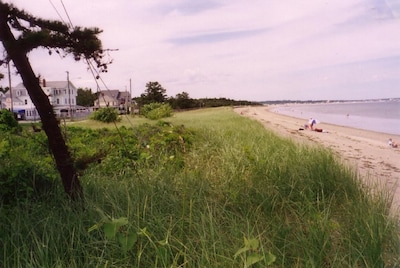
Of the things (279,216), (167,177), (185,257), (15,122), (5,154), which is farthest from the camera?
(15,122)

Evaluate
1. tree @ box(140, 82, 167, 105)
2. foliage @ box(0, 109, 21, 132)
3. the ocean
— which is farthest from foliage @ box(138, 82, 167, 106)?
the ocean

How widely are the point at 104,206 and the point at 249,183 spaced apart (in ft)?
4.91

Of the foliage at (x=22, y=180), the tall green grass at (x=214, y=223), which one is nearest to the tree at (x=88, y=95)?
the foliage at (x=22, y=180)

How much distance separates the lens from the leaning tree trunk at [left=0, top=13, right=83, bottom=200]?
105 inches

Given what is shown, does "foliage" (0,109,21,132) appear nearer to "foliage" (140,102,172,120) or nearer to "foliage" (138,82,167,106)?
"foliage" (138,82,167,106)

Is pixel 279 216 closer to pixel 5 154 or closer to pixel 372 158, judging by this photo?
pixel 5 154

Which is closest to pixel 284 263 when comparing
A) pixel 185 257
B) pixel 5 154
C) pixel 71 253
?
pixel 185 257

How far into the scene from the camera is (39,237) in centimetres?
258

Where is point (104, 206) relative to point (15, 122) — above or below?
below

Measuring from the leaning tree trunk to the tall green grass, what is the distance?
22cm

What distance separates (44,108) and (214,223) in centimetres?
157

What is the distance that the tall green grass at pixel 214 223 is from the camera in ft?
7.49

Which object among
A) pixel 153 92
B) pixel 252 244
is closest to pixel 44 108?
pixel 252 244

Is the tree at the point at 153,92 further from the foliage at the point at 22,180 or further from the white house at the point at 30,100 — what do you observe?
the foliage at the point at 22,180
